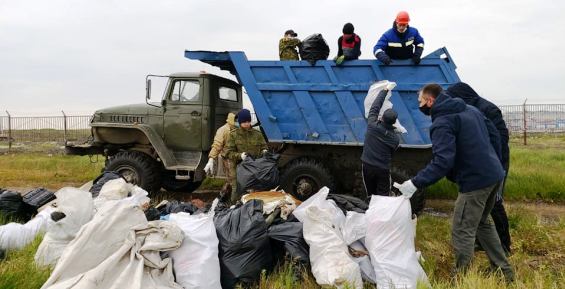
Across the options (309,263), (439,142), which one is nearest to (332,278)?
(309,263)

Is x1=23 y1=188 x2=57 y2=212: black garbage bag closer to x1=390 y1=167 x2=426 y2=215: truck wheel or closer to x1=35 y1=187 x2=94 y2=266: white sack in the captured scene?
x1=35 y1=187 x2=94 y2=266: white sack

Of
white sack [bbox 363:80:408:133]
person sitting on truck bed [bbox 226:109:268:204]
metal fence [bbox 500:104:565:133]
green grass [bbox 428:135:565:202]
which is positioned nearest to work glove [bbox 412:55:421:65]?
white sack [bbox 363:80:408:133]

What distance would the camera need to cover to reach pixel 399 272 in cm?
320

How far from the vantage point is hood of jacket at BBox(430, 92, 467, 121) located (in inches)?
135

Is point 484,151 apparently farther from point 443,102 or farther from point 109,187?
point 109,187

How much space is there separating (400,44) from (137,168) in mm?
4292

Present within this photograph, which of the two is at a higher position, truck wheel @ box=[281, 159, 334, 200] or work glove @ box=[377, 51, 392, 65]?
work glove @ box=[377, 51, 392, 65]

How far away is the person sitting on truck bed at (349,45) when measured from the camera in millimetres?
5965

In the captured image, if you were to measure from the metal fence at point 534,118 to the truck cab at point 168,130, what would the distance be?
12.8m

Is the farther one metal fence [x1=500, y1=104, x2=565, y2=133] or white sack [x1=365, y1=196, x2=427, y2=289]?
metal fence [x1=500, y1=104, x2=565, y2=133]

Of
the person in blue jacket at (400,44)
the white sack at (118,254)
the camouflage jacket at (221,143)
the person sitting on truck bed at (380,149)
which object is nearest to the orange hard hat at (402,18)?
the person in blue jacket at (400,44)

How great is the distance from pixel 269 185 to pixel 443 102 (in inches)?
95.4

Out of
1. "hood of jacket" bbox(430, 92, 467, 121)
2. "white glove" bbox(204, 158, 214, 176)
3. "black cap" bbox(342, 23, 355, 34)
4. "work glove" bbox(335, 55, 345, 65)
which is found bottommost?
"white glove" bbox(204, 158, 214, 176)

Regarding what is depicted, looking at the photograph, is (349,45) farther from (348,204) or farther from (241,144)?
(348,204)
